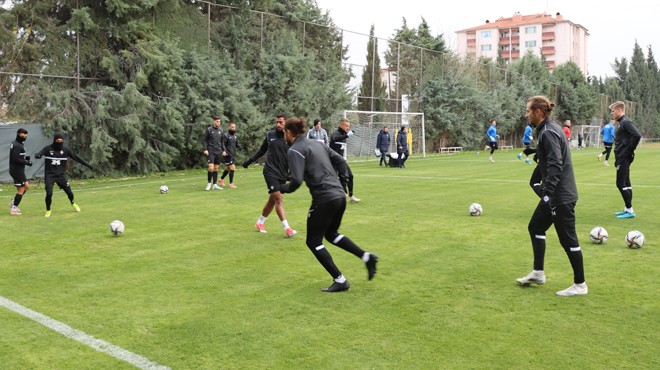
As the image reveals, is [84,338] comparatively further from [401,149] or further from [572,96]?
[572,96]

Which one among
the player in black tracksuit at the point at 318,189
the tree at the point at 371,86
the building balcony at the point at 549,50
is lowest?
the player in black tracksuit at the point at 318,189

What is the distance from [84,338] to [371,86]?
1327 inches

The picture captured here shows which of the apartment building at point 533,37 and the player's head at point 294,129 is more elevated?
the apartment building at point 533,37

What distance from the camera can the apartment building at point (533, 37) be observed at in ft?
389

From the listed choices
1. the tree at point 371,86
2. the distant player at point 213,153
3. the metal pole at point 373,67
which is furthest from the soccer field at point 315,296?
the tree at point 371,86

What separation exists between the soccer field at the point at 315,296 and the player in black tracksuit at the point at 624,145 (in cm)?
67

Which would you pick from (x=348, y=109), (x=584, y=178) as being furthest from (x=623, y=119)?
(x=348, y=109)

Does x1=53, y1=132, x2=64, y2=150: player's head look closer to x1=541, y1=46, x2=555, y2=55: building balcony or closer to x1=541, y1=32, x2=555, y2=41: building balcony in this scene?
x1=541, y1=46, x2=555, y2=55: building balcony

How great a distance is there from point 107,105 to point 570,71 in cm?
5560

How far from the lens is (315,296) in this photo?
21.3ft

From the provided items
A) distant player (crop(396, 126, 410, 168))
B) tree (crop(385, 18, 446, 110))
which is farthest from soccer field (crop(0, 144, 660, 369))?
tree (crop(385, 18, 446, 110))

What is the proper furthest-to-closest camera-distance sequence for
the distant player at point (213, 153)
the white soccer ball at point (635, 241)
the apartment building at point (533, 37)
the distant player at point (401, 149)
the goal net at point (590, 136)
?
the apartment building at point (533, 37) < the goal net at point (590, 136) < the distant player at point (401, 149) < the distant player at point (213, 153) < the white soccer ball at point (635, 241)

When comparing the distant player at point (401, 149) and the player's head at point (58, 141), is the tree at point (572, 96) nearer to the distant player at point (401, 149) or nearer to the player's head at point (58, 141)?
the distant player at point (401, 149)

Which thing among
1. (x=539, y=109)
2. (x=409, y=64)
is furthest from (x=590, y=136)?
(x=539, y=109)
